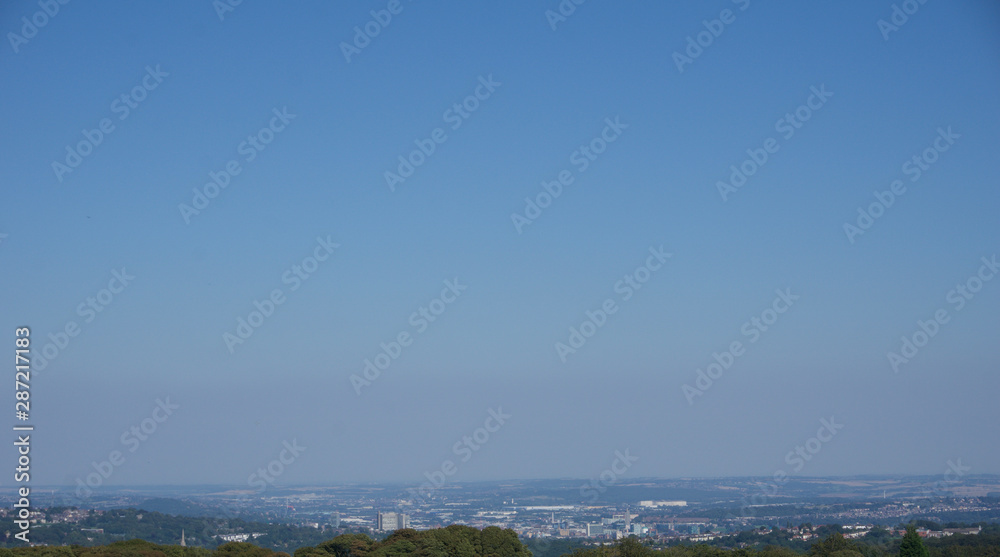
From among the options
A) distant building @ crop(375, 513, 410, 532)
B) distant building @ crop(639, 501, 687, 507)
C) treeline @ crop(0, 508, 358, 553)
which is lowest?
distant building @ crop(639, 501, 687, 507)

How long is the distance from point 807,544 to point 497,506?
99224 millimetres

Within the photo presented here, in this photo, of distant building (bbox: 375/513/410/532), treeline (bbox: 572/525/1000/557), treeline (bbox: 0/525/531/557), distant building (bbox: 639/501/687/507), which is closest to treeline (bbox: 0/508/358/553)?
distant building (bbox: 375/513/410/532)

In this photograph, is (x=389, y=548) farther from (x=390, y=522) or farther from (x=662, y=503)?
(x=662, y=503)

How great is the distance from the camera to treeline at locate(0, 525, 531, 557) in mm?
41312

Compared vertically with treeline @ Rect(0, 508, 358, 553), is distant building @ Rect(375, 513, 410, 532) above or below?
below

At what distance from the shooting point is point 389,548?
143 ft

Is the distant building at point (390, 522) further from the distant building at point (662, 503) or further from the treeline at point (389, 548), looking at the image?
the treeline at point (389, 548)

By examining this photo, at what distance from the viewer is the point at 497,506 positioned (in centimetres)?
17612

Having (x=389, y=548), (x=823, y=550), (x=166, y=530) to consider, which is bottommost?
(x=166, y=530)

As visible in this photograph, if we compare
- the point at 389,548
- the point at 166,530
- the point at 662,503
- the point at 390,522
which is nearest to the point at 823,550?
the point at 389,548

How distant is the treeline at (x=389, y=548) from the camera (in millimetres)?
41312

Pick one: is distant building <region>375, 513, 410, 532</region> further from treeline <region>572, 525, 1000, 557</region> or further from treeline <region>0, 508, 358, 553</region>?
treeline <region>572, 525, 1000, 557</region>

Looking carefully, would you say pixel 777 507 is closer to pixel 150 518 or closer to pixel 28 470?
pixel 150 518

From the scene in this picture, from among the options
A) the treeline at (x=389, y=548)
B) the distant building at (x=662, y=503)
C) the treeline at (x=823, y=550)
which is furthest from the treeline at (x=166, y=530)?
the distant building at (x=662, y=503)
